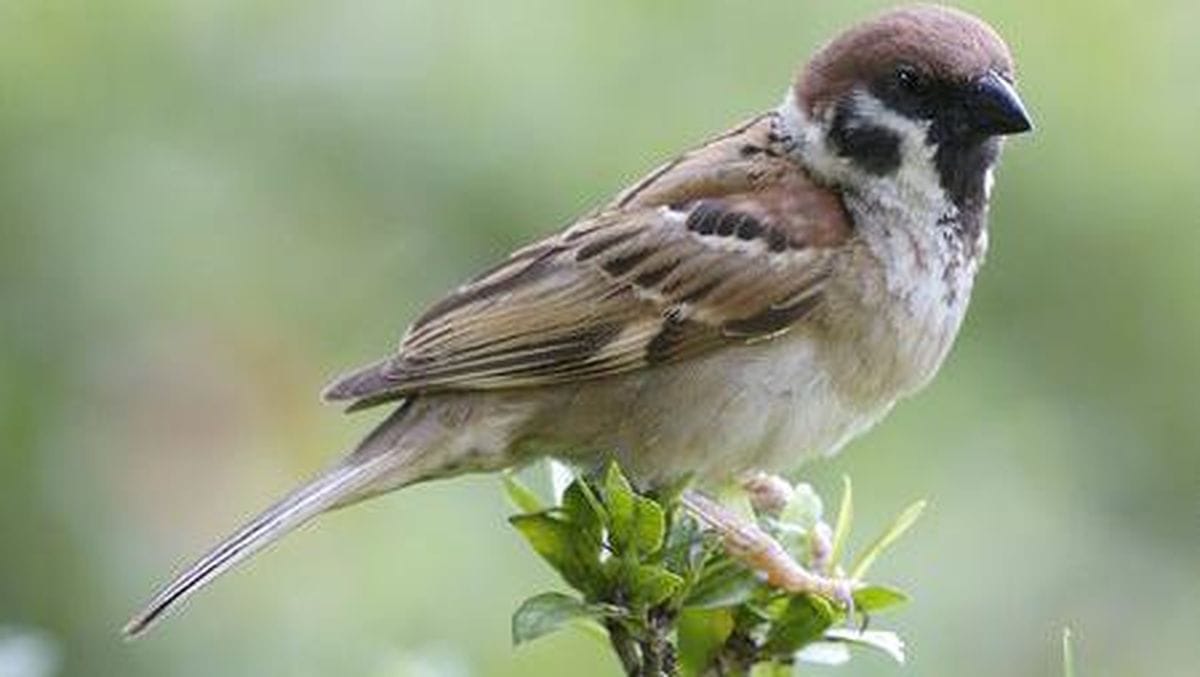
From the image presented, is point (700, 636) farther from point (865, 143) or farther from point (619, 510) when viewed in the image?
point (865, 143)

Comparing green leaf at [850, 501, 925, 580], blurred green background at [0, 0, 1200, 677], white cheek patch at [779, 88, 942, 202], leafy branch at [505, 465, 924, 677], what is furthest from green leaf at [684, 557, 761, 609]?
blurred green background at [0, 0, 1200, 677]

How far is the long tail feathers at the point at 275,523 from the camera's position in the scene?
9.07 feet

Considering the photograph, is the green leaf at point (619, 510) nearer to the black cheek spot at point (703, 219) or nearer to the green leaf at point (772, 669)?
the green leaf at point (772, 669)

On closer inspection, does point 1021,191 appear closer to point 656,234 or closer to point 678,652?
point 656,234

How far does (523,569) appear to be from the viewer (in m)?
3.92

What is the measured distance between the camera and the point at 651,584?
219cm

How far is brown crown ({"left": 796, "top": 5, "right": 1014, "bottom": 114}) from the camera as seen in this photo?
308 centimetres

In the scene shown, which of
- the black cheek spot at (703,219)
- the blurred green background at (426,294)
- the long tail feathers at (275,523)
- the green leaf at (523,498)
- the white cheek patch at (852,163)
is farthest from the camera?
the blurred green background at (426,294)

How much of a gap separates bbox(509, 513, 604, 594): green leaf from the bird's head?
0.98m

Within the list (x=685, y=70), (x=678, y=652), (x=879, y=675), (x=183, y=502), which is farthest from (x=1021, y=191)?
(x=678, y=652)

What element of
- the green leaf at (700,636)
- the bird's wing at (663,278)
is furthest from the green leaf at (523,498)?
the bird's wing at (663,278)

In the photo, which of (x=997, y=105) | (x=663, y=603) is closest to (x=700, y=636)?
(x=663, y=603)

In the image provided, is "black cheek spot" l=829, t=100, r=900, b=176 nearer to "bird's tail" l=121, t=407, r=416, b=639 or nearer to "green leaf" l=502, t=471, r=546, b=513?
"bird's tail" l=121, t=407, r=416, b=639

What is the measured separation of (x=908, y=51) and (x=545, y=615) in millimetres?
1106
